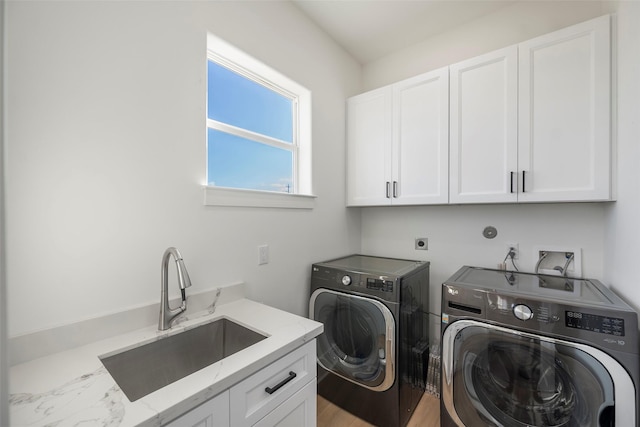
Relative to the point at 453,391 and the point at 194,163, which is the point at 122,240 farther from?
the point at 453,391

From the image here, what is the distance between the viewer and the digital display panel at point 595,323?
104 cm

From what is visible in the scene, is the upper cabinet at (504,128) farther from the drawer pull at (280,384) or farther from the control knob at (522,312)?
the drawer pull at (280,384)

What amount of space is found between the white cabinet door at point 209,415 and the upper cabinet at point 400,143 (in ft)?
5.35

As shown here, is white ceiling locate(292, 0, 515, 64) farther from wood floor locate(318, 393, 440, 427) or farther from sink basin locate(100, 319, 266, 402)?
wood floor locate(318, 393, 440, 427)

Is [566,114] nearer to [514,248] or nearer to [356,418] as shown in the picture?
[514,248]

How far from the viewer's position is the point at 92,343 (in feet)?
3.21

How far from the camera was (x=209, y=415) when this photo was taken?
0.76 m

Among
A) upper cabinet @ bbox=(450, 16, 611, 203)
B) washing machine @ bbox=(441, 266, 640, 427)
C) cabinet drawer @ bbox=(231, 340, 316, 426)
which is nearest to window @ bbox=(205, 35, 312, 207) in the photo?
cabinet drawer @ bbox=(231, 340, 316, 426)

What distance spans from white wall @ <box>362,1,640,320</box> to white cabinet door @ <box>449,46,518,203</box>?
350 millimetres

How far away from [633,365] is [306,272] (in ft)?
5.22

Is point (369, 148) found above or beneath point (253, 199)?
above

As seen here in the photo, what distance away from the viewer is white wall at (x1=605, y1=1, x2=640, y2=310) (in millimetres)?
1121

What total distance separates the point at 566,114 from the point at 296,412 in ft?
6.54

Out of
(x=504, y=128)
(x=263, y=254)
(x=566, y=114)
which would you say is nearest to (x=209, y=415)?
(x=263, y=254)
